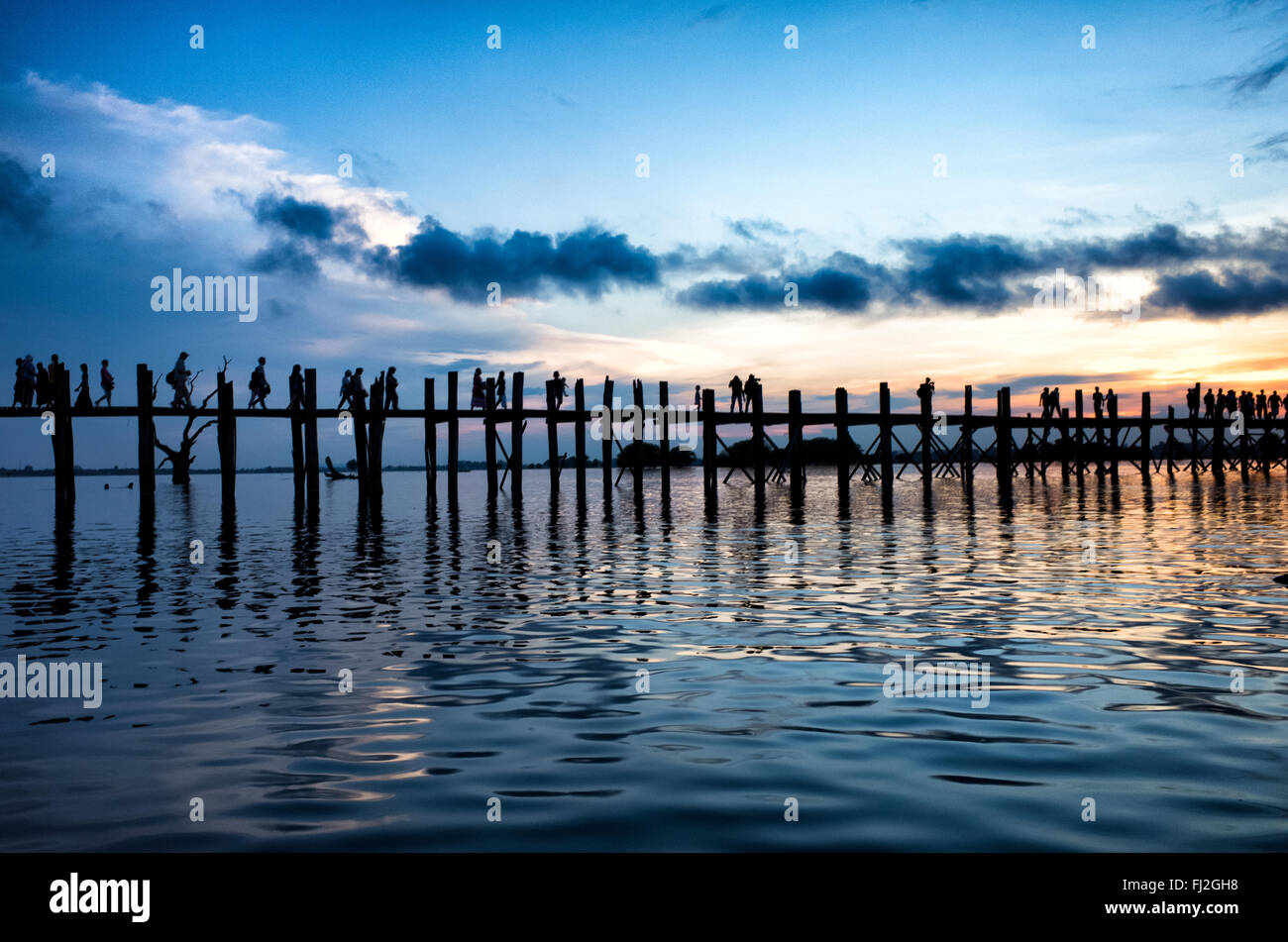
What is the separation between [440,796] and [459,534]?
61.7 feet

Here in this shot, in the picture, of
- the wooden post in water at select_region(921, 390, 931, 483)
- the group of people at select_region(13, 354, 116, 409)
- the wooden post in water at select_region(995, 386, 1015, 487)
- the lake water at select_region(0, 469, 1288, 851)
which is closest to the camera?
the lake water at select_region(0, 469, 1288, 851)

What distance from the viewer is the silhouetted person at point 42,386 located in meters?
31.9

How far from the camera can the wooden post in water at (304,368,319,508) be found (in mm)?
34531

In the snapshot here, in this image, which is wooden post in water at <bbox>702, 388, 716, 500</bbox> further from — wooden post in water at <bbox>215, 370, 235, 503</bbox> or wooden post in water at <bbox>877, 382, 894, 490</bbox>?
wooden post in water at <bbox>215, 370, 235, 503</bbox>

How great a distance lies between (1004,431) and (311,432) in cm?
3642

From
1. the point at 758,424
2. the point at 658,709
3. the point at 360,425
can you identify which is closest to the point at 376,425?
the point at 360,425

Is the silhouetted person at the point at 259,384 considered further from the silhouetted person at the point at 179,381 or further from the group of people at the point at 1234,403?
the group of people at the point at 1234,403

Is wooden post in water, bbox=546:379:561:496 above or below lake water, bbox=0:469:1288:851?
above

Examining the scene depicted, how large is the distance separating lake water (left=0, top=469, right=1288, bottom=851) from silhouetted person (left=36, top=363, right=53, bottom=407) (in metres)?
19.5

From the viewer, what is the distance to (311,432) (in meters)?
35.3

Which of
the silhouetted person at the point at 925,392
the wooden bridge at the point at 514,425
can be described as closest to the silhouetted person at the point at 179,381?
the wooden bridge at the point at 514,425

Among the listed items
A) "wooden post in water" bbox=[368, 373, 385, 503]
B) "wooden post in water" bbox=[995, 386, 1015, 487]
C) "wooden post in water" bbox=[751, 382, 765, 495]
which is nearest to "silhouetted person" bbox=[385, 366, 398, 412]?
"wooden post in water" bbox=[368, 373, 385, 503]

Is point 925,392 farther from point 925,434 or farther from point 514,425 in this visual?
point 514,425

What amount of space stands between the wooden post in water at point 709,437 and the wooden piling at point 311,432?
15.1 m
